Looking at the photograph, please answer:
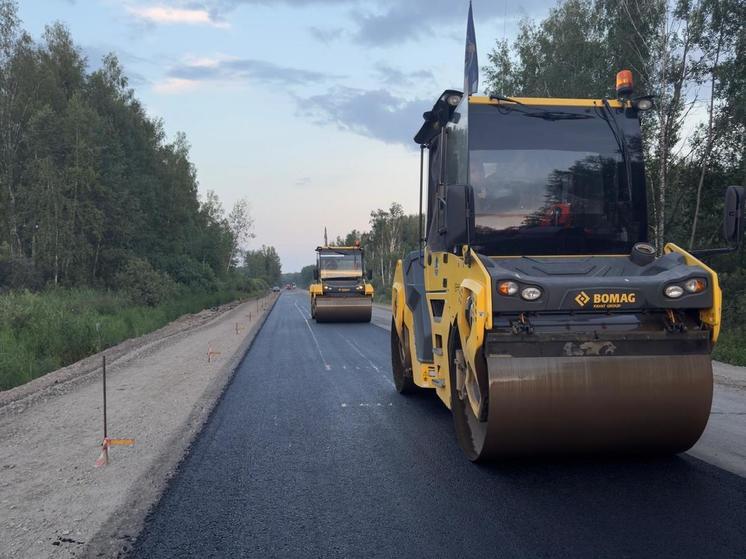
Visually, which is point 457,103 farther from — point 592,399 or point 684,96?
point 684,96

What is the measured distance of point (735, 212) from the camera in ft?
15.8

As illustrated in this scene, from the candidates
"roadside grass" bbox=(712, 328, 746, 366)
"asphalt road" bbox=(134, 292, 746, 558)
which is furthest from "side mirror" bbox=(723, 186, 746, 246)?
"roadside grass" bbox=(712, 328, 746, 366)

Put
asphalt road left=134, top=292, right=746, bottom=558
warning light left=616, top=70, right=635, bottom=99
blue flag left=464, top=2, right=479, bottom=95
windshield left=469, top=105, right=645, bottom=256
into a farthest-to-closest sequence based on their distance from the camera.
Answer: blue flag left=464, top=2, right=479, bottom=95 → warning light left=616, top=70, right=635, bottom=99 → windshield left=469, top=105, right=645, bottom=256 → asphalt road left=134, top=292, right=746, bottom=558

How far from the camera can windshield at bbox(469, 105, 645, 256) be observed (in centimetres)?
541

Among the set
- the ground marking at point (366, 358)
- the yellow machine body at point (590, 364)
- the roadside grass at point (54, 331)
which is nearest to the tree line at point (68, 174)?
the roadside grass at point (54, 331)

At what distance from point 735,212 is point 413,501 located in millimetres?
3390

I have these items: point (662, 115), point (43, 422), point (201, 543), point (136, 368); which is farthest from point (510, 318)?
point (662, 115)

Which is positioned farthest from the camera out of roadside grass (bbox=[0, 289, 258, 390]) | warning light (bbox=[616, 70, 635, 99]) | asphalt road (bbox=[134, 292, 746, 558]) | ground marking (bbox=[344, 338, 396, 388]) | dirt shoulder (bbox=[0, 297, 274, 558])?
roadside grass (bbox=[0, 289, 258, 390])

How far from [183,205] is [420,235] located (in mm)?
50449

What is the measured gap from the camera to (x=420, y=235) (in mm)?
7523

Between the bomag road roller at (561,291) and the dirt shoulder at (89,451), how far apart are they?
9.17ft

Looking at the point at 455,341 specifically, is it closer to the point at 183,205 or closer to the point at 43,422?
the point at 43,422

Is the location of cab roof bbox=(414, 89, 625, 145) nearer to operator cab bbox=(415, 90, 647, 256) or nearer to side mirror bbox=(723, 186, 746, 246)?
operator cab bbox=(415, 90, 647, 256)

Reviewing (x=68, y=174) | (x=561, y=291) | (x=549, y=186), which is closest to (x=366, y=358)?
(x=549, y=186)
